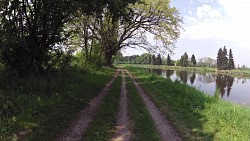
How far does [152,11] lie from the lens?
47500 mm

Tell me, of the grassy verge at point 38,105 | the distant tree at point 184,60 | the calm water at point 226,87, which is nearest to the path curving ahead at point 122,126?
the grassy verge at point 38,105

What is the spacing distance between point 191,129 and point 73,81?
1025 cm

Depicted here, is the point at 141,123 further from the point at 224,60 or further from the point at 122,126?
the point at 224,60

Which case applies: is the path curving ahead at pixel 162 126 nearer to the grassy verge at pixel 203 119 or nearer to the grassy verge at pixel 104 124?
the grassy verge at pixel 203 119

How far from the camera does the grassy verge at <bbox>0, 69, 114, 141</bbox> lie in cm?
917

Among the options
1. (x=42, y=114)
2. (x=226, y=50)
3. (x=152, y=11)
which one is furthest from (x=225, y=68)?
(x=42, y=114)

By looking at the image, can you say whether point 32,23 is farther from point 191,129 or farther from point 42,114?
point 191,129

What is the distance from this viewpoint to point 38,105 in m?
11.8

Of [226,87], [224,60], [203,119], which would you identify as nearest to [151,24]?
[226,87]

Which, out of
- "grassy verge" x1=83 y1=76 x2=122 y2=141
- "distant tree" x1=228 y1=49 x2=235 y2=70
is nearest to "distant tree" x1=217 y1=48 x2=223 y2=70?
"distant tree" x1=228 y1=49 x2=235 y2=70

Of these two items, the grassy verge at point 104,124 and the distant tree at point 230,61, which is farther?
the distant tree at point 230,61

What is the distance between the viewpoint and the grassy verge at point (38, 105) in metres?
9.17

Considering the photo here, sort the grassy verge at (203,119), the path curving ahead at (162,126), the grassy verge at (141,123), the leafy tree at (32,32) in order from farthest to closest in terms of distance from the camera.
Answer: the leafy tree at (32,32)
the grassy verge at (203,119)
the path curving ahead at (162,126)
the grassy verge at (141,123)

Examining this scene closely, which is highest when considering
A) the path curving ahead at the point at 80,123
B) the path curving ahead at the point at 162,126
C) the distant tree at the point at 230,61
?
the distant tree at the point at 230,61
